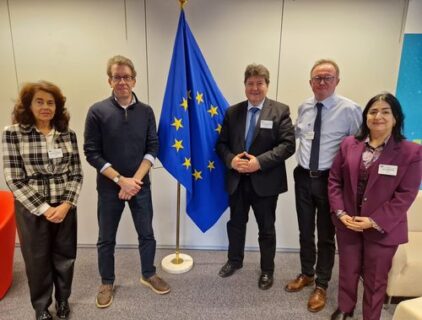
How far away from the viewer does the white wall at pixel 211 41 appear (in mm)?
2799

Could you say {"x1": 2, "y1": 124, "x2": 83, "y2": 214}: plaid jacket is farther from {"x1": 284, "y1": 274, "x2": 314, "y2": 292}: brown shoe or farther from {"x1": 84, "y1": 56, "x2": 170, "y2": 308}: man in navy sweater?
{"x1": 284, "y1": 274, "x2": 314, "y2": 292}: brown shoe

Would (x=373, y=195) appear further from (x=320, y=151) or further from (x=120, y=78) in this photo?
(x=120, y=78)

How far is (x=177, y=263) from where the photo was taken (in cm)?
292

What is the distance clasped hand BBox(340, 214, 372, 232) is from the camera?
1855 millimetres

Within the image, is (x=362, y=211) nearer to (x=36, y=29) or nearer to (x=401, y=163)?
(x=401, y=163)

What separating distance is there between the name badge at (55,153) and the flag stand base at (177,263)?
1461 millimetres

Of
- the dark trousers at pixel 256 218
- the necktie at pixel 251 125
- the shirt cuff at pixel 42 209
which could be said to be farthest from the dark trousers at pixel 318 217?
the shirt cuff at pixel 42 209

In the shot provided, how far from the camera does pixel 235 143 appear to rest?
96.0 inches

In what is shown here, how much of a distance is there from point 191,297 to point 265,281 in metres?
0.64

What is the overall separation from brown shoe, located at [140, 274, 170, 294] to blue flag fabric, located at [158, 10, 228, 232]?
0.72 m

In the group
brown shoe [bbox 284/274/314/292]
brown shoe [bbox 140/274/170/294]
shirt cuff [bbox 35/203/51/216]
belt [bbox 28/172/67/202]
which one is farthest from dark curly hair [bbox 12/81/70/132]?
brown shoe [bbox 284/274/314/292]

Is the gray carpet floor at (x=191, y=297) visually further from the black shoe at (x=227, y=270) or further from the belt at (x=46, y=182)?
the belt at (x=46, y=182)

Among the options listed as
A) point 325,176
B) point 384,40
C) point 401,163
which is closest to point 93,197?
point 325,176

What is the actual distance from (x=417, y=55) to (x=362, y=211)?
1.87 meters
